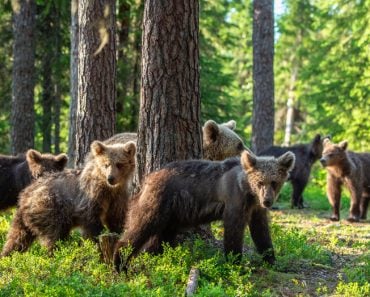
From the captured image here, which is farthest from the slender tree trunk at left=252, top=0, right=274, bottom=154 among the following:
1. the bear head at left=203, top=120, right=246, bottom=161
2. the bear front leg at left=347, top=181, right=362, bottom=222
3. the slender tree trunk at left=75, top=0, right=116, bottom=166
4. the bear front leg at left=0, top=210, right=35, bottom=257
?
the bear front leg at left=0, top=210, right=35, bottom=257

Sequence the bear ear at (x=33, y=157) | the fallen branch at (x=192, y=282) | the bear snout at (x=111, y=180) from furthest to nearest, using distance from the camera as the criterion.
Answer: the bear ear at (x=33, y=157) → the bear snout at (x=111, y=180) → the fallen branch at (x=192, y=282)

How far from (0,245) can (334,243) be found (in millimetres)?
5166

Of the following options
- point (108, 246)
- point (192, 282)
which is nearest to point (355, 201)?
point (108, 246)

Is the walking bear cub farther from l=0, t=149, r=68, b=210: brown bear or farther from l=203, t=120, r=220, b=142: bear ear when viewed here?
l=0, t=149, r=68, b=210: brown bear

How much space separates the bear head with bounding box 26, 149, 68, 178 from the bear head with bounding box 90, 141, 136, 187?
207 cm

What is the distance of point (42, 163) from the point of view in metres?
10.7

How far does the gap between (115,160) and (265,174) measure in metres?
2.33

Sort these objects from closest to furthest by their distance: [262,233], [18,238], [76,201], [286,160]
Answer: [286,160] < [262,233] < [76,201] < [18,238]

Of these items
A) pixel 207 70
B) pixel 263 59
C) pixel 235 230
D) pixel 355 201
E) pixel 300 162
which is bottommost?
pixel 355 201

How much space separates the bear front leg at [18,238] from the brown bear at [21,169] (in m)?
2.19

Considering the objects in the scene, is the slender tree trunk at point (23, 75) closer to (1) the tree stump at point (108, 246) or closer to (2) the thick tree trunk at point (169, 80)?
(2) the thick tree trunk at point (169, 80)

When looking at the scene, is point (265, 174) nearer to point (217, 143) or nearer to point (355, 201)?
point (217, 143)

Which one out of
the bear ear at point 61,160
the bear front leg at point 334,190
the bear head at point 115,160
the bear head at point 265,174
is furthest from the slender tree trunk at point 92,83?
the bear front leg at point 334,190

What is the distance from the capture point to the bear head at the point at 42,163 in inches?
419
